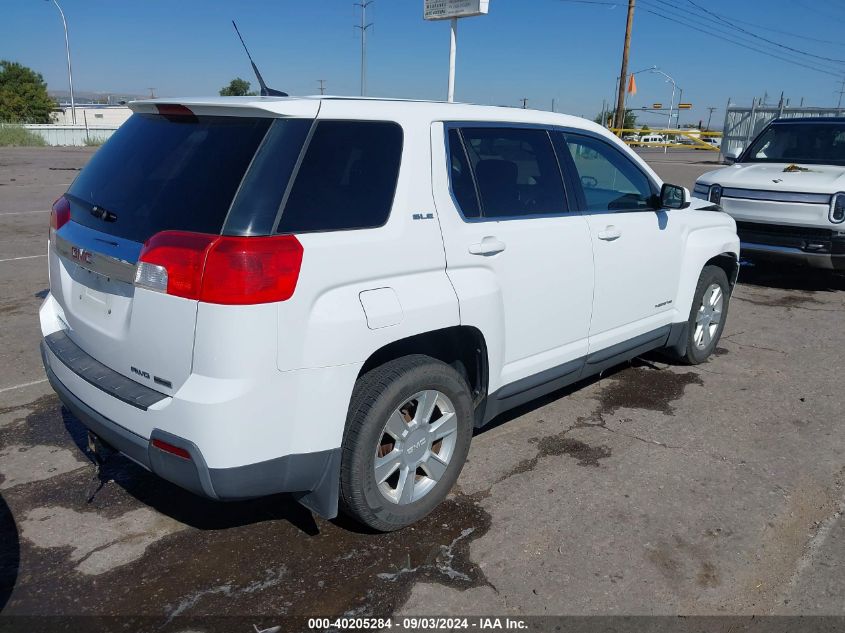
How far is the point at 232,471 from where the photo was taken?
2.56 m


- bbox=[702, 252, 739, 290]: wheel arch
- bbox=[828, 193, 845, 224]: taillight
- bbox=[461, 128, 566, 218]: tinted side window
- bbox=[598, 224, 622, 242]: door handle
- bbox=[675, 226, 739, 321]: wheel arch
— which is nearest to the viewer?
bbox=[461, 128, 566, 218]: tinted side window

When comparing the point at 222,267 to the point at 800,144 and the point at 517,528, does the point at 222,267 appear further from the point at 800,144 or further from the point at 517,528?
the point at 800,144

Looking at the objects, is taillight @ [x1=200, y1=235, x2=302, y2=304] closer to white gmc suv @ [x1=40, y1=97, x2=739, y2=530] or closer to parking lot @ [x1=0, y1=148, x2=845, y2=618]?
white gmc suv @ [x1=40, y1=97, x2=739, y2=530]

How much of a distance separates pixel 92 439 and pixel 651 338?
3504 mm

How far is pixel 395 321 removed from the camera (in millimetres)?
2855

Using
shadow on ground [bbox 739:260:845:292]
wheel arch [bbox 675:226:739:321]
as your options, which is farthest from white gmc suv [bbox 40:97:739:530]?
shadow on ground [bbox 739:260:845:292]

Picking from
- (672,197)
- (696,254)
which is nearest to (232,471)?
(672,197)

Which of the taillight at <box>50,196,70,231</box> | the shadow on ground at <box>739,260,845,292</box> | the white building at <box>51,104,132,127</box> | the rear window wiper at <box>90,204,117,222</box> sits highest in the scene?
the white building at <box>51,104,132,127</box>

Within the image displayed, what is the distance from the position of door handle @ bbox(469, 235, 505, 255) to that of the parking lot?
4.12 ft

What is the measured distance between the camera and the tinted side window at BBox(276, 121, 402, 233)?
2689 mm

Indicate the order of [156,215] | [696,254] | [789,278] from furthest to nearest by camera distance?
[789,278] → [696,254] → [156,215]

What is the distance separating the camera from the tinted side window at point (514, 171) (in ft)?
11.5

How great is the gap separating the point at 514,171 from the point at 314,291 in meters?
1.57

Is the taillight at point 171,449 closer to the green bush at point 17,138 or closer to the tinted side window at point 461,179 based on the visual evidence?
the tinted side window at point 461,179
